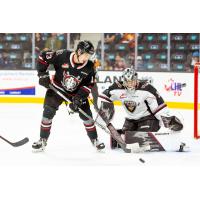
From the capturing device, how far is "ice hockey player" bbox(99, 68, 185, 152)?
12.1 feet

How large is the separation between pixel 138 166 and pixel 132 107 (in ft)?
2.12

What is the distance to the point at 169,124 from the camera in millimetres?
3713

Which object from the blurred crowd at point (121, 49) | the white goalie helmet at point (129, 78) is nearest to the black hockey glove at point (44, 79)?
the white goalie helmet at point (129, 78)

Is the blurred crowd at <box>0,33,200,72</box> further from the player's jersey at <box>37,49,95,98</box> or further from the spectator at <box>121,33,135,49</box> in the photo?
the player's jersey at <box>37,49,95,98</box>

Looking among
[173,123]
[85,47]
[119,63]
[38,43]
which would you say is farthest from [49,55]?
[38,43]

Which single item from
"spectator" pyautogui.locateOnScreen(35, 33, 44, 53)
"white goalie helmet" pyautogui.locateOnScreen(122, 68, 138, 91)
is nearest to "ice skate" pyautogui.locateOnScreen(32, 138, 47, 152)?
"white goalie helmet" pyautogui.locateOnScreen(122, 68, 138, 91)

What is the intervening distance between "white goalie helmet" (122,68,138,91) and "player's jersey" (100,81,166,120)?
0.20ft

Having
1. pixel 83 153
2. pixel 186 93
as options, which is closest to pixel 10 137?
pixel 83 153

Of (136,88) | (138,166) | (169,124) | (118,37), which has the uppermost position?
(118,37)

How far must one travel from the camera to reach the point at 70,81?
3.54m

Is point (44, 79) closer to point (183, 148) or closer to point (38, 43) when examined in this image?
point (183, 148)

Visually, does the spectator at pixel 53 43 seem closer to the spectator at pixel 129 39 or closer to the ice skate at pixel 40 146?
the spectator at pixel 129 39

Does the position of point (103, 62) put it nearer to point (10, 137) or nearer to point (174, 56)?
point (174, 56)

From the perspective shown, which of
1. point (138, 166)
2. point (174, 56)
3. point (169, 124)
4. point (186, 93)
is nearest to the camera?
point (138, 166)
